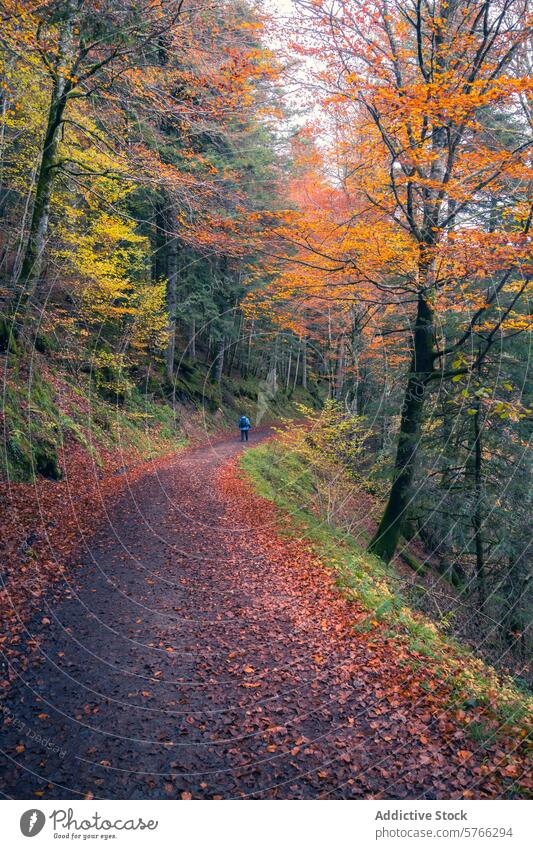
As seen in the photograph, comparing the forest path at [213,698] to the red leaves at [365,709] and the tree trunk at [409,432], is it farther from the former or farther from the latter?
the tree trunk at [409,432]

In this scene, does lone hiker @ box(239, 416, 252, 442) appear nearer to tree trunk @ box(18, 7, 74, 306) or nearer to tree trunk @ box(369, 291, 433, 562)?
tree trunk @ box(369, 291, 433, 562)

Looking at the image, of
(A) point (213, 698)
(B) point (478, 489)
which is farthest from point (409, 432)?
(A) point (213, 698)

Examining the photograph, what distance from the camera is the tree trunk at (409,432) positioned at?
9008 mm

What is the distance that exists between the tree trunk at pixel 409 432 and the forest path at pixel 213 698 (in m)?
3.04

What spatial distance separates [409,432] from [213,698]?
22.4 ft

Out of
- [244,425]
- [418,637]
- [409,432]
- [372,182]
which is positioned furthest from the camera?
[244,425]

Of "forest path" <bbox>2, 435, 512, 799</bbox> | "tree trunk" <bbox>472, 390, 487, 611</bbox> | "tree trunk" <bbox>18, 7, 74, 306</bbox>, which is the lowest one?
"forest path" <bbox>2, 435, 512, 799</bbox>

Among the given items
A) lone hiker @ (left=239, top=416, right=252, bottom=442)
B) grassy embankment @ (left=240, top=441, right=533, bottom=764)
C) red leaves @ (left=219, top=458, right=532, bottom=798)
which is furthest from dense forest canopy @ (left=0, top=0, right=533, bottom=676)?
lone hiker @ (left=239, top=416, right=252, bottom=442)

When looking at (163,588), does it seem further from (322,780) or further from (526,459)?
(526,459)

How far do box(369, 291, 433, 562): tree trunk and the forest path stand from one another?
3.04 meters

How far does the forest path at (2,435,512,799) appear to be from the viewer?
356 cm

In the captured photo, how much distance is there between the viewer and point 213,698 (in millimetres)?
4570

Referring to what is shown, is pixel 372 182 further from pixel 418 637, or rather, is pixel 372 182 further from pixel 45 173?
A: pixel 418 637

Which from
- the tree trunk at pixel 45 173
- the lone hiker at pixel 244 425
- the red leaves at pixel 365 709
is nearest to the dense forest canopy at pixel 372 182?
the tree trunk at pixel 45 173
